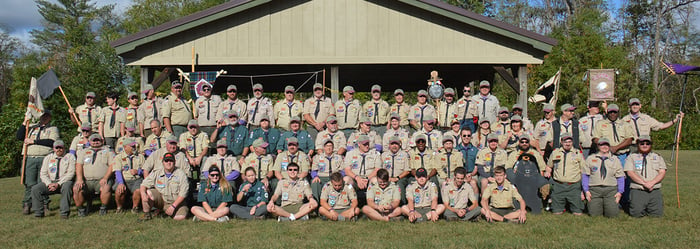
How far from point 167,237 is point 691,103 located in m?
44.8

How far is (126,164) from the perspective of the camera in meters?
9.83

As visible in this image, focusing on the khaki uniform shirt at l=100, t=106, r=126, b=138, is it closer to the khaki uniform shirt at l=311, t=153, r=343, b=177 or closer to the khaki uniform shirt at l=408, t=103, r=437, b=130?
the khaki uniform shirt at l=311, t=153, r=343, b=177

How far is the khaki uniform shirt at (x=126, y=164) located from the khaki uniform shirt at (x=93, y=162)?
22 cm

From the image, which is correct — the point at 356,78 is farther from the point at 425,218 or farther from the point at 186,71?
the point at 425,218

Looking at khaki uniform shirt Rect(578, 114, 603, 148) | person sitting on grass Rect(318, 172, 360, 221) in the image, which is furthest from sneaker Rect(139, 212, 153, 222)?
khaki uniform shirt Rect(578, 114, 603, 148)

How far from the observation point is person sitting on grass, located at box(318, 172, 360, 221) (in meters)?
8.80

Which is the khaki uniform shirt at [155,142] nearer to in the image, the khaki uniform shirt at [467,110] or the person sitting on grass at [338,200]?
the person sitting on grass at [338,200]

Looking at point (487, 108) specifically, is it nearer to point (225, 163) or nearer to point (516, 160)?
point (516, 160)

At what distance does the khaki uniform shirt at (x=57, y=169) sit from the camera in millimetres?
9734

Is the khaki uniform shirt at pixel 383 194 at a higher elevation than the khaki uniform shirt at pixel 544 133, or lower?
lower

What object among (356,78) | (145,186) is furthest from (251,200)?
(356,78)

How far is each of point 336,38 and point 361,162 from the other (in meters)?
4.25

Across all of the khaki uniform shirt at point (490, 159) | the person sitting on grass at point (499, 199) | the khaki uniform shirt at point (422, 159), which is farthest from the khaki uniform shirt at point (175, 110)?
the person sitting on grass at point (499, 199)

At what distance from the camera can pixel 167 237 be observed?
756 cm
